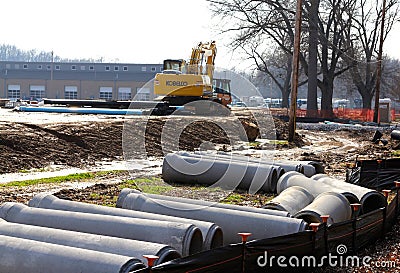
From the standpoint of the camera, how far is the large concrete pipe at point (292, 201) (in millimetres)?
10336

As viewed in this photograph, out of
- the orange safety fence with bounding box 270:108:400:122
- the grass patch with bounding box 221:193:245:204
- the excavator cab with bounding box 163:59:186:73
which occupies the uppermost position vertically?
the excavator cab with bounding box 163:59:186:73

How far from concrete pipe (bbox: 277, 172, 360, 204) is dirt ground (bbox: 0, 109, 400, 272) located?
2.48 feet

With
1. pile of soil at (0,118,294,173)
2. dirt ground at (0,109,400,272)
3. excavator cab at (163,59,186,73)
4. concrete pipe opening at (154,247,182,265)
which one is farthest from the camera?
excavator cab at (163,59,186,73)

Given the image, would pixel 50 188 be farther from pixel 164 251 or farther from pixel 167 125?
pixel 167 125

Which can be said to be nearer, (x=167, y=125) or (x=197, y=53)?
(x=167, y=125)

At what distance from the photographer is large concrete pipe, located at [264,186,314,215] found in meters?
10.3

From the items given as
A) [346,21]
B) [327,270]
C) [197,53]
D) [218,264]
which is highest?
[346,21]

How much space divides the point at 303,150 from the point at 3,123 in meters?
12.6

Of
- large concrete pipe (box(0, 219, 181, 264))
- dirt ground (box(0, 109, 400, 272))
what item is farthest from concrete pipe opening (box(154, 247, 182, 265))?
dirt ground (box(0, 109, 400, 272))

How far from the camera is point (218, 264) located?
6.65 m

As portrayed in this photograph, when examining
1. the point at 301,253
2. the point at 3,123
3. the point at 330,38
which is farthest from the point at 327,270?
the point at 330,38

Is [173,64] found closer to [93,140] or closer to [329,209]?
[93,140]

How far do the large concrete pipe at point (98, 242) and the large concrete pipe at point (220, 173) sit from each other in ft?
26.4

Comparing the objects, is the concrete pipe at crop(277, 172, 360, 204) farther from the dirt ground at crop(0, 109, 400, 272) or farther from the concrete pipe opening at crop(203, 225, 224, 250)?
the concrete pipe opening at crop(203, 225, 224, 250)
